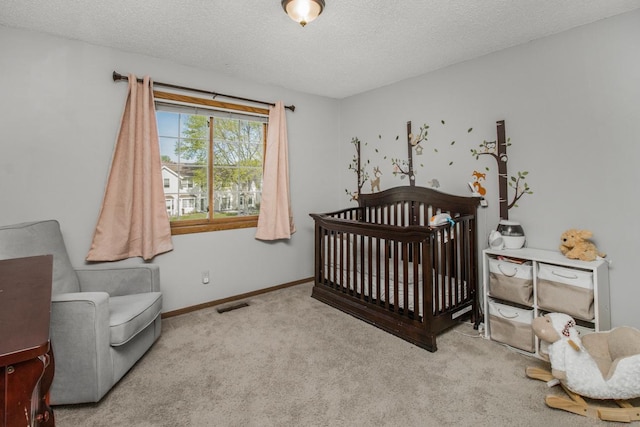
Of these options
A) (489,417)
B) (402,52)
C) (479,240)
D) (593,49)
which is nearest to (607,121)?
(593,49)

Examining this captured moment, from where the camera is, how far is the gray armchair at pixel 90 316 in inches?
63.0

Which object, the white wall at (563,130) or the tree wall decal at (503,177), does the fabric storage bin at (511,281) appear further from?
the tree wall decal at (503,177)

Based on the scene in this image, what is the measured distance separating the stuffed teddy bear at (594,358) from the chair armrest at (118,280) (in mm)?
2605

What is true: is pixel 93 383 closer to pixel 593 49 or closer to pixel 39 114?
pixel 39 114

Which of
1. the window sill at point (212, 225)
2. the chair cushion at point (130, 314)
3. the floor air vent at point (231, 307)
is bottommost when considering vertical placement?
the floor air vent at point (231, 307)

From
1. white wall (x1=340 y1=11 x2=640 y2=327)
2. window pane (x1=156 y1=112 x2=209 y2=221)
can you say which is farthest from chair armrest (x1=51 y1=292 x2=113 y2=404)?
white wall (x1=340 y1=11 x2=640 y2=327)

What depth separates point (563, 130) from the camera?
2221mm

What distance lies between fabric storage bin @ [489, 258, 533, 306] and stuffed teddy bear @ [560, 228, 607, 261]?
0.26 m

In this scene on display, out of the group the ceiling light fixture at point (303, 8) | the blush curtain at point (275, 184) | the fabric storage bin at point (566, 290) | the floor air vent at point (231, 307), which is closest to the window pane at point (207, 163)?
the blush curtain at point (275, 184)

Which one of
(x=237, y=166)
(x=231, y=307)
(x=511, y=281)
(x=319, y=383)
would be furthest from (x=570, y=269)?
(x=237, y=166)

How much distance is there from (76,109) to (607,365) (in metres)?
3.90

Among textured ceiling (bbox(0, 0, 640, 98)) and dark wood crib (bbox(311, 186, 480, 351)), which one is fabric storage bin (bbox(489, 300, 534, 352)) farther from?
textured ceiling (bbox(0, 0, 640, 98))

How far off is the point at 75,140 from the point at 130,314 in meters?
1.52

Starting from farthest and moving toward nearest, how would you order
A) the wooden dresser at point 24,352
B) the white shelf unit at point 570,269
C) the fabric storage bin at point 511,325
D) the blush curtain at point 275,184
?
the blush curtain at point 275,184
the fabric storage bin at point 511,325
the white shelf unit at point 570,269
the wooden dresser at point 24,352
